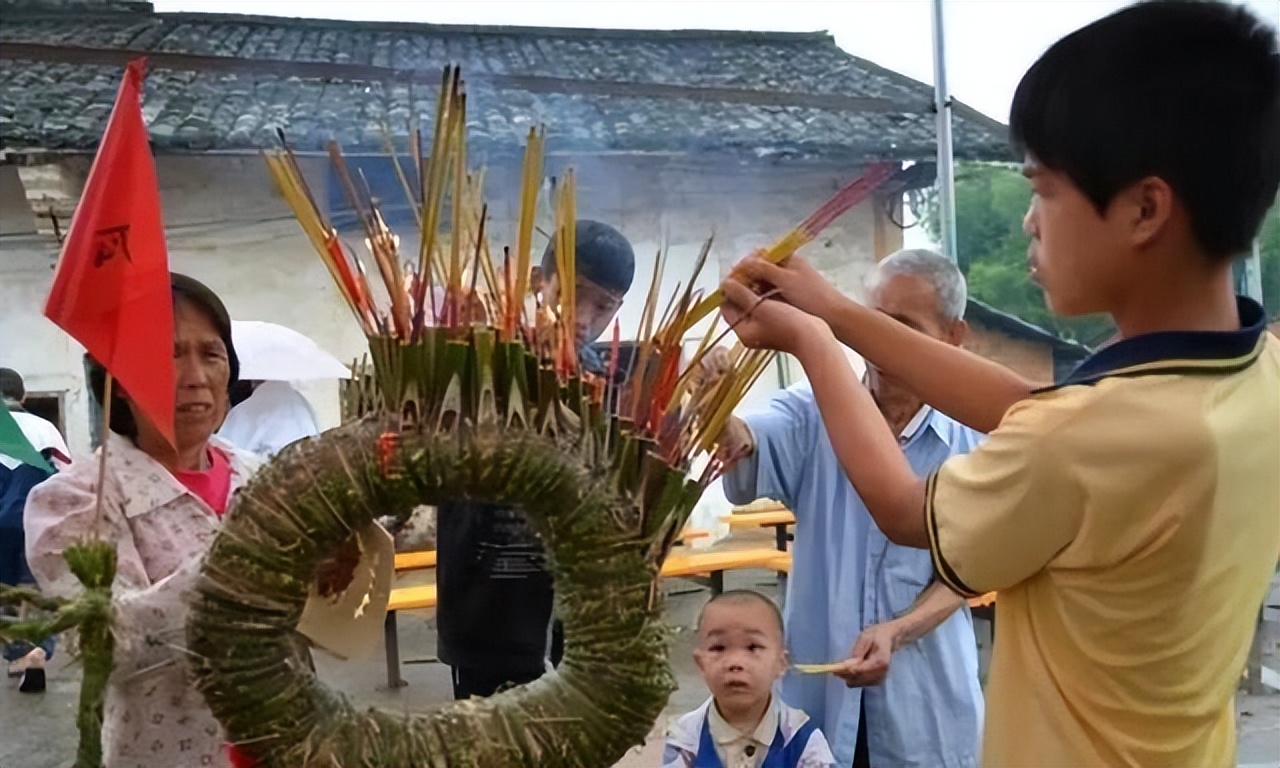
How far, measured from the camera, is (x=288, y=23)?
659 centimetres

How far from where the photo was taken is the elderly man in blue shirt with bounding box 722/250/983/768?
1.62 metres

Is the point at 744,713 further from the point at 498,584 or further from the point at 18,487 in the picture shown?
the point at 18,487

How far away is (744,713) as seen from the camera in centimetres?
166

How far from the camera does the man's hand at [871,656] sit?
152 cm

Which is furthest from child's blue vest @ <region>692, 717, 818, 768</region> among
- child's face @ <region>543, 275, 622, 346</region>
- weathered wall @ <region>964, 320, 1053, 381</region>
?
weathered wall @ <region>964, 320, 1053, 381</region>

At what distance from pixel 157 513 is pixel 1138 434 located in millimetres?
1108

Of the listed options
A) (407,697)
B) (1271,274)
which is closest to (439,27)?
(407,697)

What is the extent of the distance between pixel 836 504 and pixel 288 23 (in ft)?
19.7

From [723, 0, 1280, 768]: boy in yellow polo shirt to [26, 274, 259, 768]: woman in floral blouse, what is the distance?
831 mm

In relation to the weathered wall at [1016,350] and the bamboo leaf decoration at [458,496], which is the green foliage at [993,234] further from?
the bamboo leaf decoration at [458,496]

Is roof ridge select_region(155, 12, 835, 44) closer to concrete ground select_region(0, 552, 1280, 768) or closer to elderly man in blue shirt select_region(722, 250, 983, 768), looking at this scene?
concrete ground select_region(0, 552, 1280, 768)

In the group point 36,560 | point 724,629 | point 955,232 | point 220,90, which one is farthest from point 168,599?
point 220,90

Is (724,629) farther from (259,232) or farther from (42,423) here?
(259,232)

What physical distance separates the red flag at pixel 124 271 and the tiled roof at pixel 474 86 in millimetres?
1306
